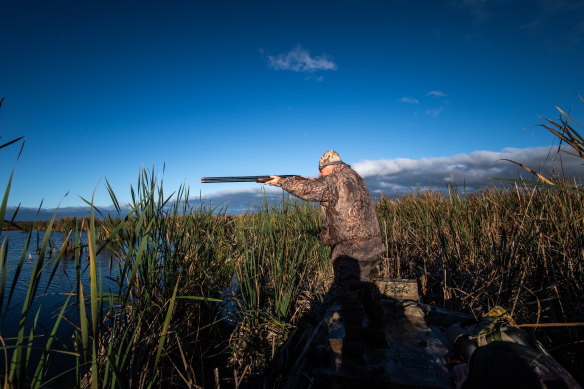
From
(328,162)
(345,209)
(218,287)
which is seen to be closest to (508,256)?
(345,209)

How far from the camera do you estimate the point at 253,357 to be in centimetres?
330

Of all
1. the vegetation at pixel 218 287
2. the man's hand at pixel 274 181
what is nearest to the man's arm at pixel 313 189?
the man's hand at pixel 274 181

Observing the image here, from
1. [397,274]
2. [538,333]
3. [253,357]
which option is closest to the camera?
[538,333]

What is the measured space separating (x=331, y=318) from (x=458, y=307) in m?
2.27

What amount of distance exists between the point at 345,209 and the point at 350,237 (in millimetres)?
344

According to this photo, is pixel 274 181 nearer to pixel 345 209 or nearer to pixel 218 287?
pixel 345 209

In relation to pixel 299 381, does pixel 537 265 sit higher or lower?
higher

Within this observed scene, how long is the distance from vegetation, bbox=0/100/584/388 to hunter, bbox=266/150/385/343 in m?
0.88

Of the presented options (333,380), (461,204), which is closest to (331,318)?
(333,380)

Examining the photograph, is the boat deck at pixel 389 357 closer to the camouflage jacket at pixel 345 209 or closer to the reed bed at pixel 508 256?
the reed bed at pixel 508 256

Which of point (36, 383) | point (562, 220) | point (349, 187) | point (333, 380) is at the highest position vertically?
point (349, 187)

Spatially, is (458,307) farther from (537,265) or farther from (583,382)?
(583,382)

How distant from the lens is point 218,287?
156 inches

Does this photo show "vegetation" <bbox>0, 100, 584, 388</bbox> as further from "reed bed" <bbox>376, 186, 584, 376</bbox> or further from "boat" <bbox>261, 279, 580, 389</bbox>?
"boat" <bbox>261, 279, 580, 389</bbox>
